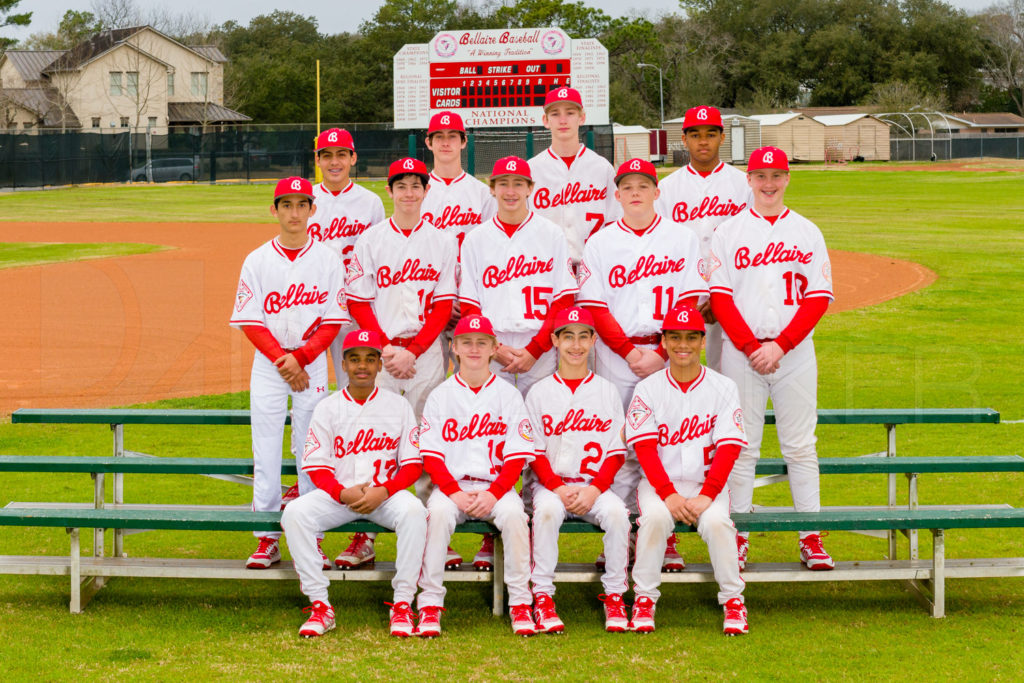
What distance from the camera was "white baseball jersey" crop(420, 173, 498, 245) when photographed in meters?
6.53

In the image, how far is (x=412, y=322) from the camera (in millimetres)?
5969

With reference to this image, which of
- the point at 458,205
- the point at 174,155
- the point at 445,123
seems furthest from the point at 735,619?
the point at 174,155

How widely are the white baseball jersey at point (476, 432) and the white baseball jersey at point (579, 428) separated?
4.3 inches

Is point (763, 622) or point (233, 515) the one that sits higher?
point (233, 515)

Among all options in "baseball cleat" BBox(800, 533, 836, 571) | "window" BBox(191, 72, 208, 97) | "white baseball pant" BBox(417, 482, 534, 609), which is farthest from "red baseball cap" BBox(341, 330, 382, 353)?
"window" BBox(191, 72, 208, 97)

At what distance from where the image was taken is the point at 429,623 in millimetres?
4891

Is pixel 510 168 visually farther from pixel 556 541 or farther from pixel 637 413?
pixel 556 541

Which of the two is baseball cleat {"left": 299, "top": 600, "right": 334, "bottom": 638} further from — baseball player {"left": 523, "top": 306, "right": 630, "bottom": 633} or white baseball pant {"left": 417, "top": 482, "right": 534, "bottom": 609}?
baseball player {"left": 523, "top": 306, "right": 630, "bottom": 633}

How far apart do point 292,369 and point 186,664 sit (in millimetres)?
1632

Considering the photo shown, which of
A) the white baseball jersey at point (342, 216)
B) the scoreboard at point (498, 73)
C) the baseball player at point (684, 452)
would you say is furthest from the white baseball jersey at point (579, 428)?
the scoreboard at point (498, 73)

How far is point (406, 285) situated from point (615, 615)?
2.15 meters

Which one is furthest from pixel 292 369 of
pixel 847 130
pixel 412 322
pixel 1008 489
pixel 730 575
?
pixel 847 130

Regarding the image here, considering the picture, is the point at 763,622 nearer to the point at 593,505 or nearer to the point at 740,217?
the point at 593,505

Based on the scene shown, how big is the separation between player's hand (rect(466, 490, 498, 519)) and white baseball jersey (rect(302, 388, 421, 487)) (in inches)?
14.8
